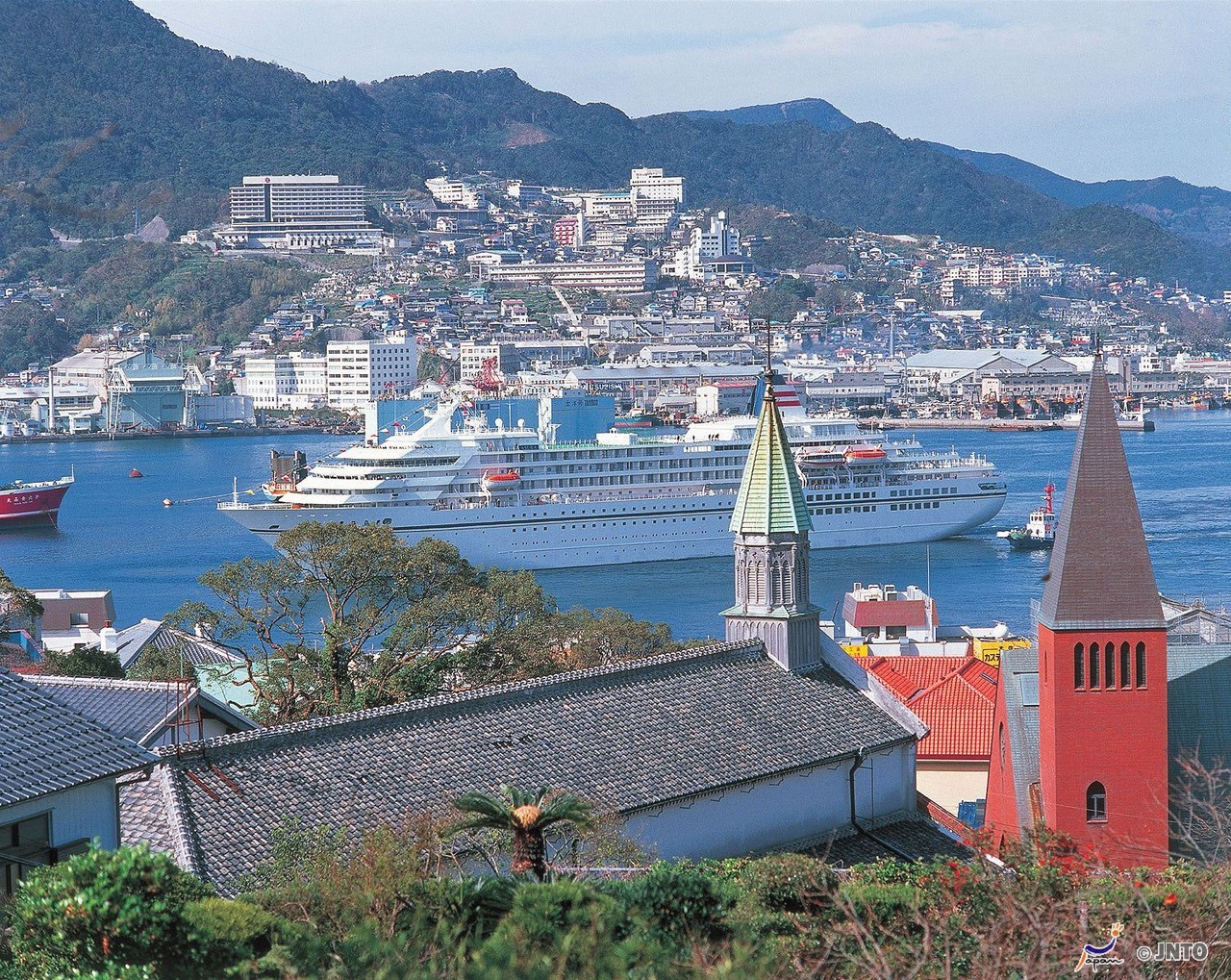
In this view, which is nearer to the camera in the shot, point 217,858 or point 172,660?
point 217,858

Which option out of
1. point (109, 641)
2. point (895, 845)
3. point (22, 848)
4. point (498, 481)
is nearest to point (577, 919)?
point (22, 848)

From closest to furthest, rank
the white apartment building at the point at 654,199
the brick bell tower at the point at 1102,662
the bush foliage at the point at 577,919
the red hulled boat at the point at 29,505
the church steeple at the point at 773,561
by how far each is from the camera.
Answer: the bush foliage at the point at 577,919, the brick bell tower at the point at 1102,662, the church steeple at the point at 773,561, the red hulled boat at the point at 29,505, the white apartment building at the point at 654,199

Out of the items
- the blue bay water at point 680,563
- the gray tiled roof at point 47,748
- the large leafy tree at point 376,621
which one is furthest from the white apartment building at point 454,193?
the gray tiled roof at point 47,748

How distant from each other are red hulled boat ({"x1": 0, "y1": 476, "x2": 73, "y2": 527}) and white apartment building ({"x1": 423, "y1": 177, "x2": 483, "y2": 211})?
101 metres

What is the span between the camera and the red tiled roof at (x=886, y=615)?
25062mm

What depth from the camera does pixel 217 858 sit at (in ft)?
25.8

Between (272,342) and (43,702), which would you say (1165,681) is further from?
(272,342)

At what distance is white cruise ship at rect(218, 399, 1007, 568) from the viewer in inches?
1523

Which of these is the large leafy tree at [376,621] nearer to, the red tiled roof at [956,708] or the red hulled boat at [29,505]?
the red tiled roof at [956,708]

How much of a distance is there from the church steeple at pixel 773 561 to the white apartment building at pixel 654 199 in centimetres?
14076

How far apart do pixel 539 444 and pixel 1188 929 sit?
3342 centimetres

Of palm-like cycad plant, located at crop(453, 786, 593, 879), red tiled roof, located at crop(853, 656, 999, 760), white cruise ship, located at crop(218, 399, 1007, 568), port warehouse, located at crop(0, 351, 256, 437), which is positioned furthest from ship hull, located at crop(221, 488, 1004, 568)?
port warehouse, located at crop(0, 351, 256, 437)

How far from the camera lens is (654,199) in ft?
521

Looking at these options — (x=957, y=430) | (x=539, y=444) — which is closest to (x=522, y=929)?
(x=539, y=444)
